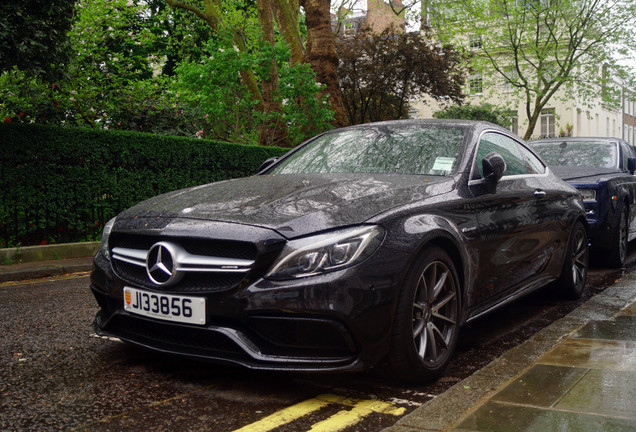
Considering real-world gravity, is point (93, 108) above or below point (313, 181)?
above

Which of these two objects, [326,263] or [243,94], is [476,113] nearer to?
[243,94]

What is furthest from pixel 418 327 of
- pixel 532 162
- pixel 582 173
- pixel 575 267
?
pixel 582 173

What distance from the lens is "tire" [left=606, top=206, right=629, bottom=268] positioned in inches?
325

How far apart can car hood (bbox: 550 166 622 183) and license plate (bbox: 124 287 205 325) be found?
6.44m

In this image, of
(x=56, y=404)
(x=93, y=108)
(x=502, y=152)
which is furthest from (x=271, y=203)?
(x=93, y=108)

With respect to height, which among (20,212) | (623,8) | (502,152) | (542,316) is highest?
(623,8)

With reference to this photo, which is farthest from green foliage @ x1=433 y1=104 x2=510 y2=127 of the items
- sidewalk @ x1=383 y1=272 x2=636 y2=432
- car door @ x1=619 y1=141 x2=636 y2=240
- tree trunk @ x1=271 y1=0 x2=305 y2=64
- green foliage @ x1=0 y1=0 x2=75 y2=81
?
sidewalk @ x1=383 y1=272 x2=636 y2=432

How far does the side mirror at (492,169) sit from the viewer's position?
14.5 ft

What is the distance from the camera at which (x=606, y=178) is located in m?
8.35

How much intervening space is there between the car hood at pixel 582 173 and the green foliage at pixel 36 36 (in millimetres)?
6971

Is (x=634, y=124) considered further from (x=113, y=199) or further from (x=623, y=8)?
(x=113, y=199)

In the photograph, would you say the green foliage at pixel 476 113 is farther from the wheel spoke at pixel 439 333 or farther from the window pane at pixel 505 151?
the wheel spoke at pixel 439 333

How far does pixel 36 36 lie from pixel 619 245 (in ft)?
26.0

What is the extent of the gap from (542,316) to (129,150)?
758 cm
